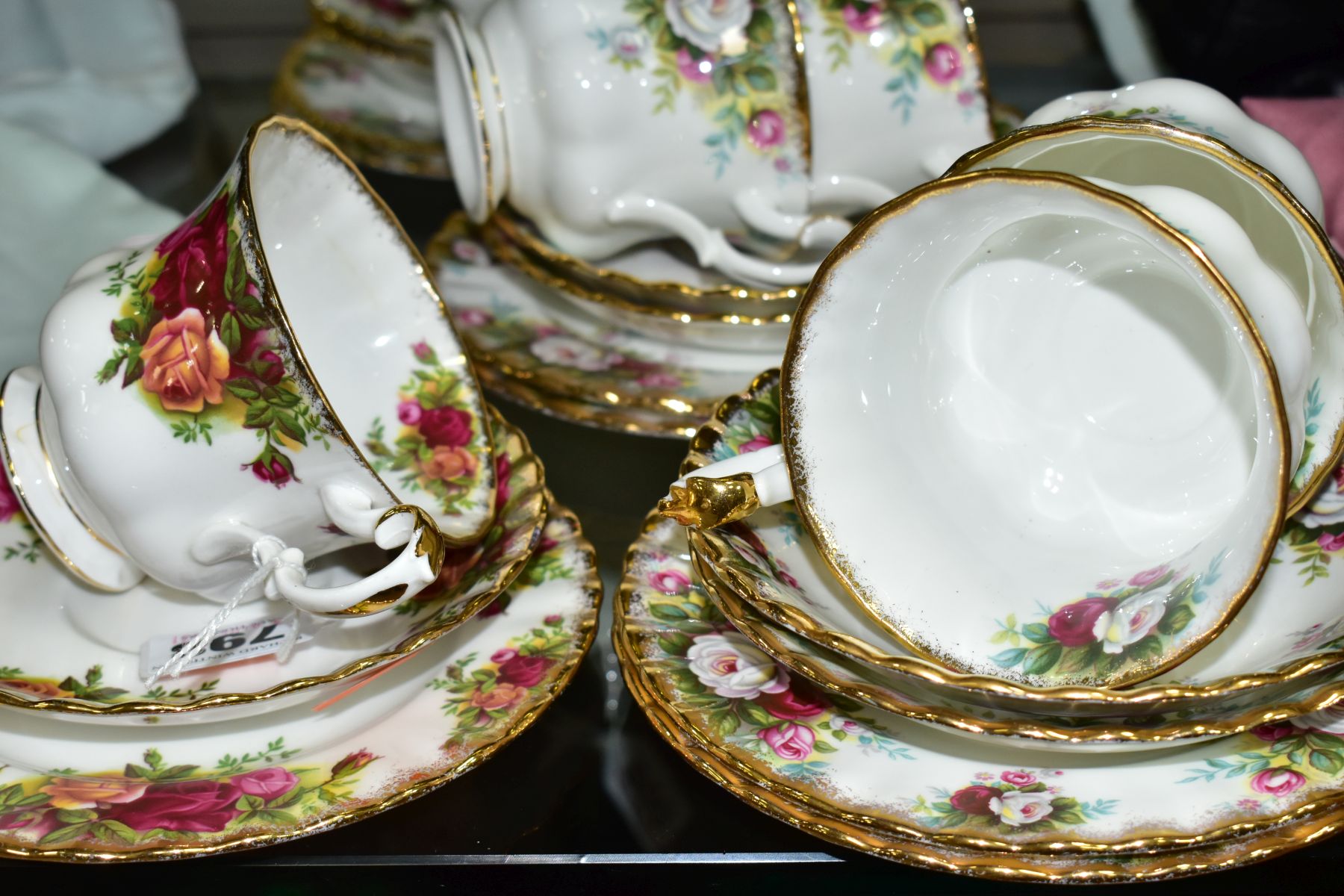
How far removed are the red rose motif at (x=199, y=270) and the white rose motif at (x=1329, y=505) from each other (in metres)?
0.51

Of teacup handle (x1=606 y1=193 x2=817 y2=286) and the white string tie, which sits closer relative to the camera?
the white string tie

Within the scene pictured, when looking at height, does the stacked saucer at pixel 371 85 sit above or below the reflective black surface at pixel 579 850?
above

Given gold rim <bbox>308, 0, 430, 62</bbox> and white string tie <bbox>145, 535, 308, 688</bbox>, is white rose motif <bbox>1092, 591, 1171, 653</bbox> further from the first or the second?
gold rim <bbox>308, 0, 430, 62</bbox>

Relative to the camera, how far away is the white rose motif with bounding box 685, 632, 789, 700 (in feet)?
1.98

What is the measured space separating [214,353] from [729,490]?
0.79 feet

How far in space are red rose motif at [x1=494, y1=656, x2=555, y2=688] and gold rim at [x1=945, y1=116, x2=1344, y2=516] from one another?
0.29 meters

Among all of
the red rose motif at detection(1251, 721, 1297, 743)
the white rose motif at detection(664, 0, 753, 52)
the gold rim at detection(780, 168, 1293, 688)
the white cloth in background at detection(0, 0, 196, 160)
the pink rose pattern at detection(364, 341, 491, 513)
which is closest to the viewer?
the gold rim at detection(780, 168, 1293, 688)

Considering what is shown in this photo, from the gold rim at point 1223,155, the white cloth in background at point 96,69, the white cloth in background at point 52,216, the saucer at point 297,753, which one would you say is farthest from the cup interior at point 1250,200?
the white cloth in background at point 96,69

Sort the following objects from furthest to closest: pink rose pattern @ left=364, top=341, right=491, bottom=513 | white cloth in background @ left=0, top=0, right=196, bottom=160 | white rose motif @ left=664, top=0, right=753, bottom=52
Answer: white cloth in background @ left=0, top=0, right=196, bottom=160 < white rose motif @ left=664, top=0, right=753, bottom=52 < pink rose pattern @ left=364, top=341, right=491, bottom=513

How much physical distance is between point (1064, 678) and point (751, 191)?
1.34 feet

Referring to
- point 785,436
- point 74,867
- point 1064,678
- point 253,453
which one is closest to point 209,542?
point 253,453

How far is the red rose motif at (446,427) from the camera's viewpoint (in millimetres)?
732

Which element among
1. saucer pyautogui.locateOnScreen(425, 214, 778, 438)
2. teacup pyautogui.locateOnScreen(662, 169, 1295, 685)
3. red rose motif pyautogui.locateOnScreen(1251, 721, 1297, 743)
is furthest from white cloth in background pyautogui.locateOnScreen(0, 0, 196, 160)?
red rose motif pyautogui.locateOnScreen(1251, 721, 1297, 743)

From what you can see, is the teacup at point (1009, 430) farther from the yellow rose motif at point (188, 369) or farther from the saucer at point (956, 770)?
the yellow rose motif at point (188, 369)
